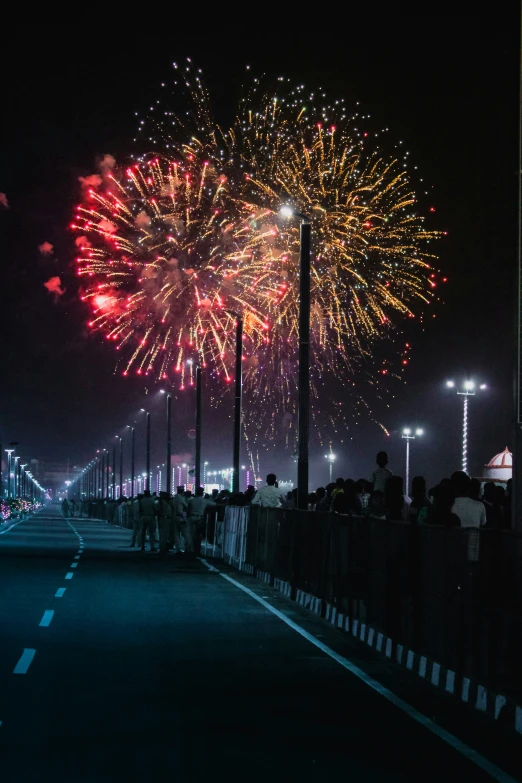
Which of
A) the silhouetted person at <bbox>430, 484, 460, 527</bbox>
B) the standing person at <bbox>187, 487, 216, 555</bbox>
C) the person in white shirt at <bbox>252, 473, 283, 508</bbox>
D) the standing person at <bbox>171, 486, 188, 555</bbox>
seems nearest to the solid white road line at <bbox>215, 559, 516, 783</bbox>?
the silhouetted person at <bbox>430, 484, 460, 527</bbox>

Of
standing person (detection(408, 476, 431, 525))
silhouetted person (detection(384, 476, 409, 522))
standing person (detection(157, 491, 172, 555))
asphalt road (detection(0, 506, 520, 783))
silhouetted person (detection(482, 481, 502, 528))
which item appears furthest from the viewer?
standing person (detection(157, 491, 172, 555))

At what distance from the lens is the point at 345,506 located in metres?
22.1

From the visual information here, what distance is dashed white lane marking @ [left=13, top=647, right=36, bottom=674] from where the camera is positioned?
13.3m

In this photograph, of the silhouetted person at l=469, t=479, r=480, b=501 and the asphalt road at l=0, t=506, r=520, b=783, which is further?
the silhouetted person at l=469, t=479, r=480, b=501

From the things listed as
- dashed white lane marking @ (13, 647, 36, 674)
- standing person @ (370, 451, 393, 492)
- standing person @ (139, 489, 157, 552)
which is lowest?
dashed white lane marking @ (13, 647, 36, 674)

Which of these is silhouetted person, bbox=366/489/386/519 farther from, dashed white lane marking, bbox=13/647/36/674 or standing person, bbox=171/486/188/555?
standing person, bbox=171/486/188/555

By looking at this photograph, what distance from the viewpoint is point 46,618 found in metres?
18.6

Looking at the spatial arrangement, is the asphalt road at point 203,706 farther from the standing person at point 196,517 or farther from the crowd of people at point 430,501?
the standing person at point 196,517

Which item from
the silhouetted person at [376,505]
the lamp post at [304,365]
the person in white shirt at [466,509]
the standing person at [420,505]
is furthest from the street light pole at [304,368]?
the person in white shirt at [466,509]

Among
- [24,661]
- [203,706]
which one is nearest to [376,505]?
[24,661]

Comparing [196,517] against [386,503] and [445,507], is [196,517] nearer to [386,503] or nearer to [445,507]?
[386,503]

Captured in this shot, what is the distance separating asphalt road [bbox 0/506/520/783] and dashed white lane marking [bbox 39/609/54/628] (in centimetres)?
3

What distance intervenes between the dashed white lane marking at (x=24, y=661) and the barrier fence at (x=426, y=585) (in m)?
3.90

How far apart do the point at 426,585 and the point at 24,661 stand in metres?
4.04
